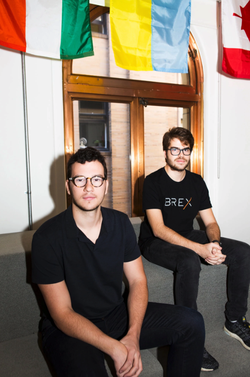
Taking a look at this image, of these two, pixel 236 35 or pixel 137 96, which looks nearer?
pixel 236 35

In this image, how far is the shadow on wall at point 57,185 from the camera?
2910 mm

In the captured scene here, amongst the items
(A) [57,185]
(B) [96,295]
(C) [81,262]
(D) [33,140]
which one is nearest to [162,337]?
(B) [96,295]

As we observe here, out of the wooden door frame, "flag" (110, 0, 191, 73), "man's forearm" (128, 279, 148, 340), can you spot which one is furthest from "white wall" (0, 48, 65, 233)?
"man's forearm" (128, 279, 148, 340)

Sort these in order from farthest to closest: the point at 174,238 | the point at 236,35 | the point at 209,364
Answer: the point at 236,35 < the point at 174,238 < the point at 209,364

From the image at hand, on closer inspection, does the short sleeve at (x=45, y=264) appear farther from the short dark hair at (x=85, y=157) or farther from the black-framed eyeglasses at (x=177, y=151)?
the black-framed eyeglasses at (x=177, y=151)

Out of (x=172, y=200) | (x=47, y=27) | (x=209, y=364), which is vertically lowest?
(x=209, y=364)

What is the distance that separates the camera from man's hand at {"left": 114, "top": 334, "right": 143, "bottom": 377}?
111 centimetres

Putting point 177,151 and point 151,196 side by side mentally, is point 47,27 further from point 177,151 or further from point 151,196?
point 151,196

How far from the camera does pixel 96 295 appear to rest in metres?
1.33

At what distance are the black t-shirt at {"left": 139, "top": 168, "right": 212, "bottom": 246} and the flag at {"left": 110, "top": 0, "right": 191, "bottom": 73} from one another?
1.28m

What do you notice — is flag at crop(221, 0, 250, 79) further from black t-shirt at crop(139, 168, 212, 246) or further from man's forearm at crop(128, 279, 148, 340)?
man's forearm at crop(128, 279, 148, 340)

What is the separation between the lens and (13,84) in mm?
2697

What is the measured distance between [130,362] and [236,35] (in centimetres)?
336

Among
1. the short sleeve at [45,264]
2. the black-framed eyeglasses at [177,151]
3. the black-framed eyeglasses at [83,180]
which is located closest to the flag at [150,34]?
the black-framed eyeglasses at [177,151]
